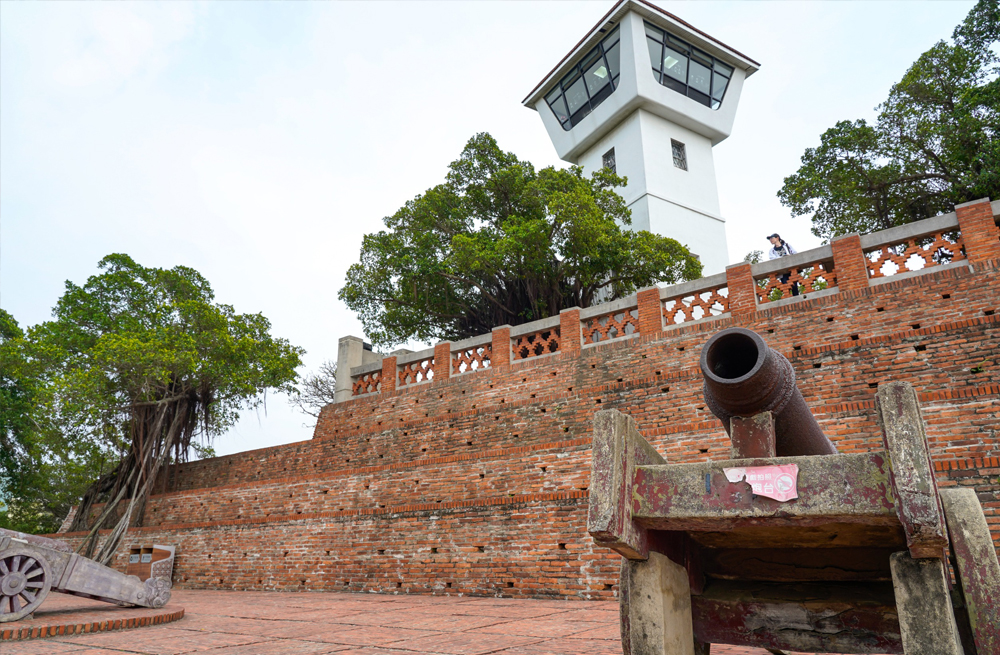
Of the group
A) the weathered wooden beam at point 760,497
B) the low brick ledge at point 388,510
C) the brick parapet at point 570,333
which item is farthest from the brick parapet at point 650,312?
the weathered wooden beam at point 760,497

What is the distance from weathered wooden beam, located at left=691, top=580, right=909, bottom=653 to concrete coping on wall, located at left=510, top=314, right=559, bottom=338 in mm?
7934

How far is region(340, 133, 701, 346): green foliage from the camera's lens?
14.6 metres

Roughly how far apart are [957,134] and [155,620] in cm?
1574

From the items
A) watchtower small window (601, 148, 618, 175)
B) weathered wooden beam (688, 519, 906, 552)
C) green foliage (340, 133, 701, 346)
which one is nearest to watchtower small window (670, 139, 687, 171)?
watchtower small window (601, 148, 618, 175)

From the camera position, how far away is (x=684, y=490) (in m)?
2.57

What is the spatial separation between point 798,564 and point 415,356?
9.88 metres

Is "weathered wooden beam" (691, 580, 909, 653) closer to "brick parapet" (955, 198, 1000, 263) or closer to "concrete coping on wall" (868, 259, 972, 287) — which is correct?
"concrete coping on wall" (868, 259, 972, 287)

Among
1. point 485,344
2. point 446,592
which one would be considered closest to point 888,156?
point 485,344

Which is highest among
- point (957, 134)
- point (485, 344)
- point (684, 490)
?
point (957, 134)

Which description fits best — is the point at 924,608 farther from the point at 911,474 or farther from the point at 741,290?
the point at 741,290

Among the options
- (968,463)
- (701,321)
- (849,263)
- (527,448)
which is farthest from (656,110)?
(968,463)

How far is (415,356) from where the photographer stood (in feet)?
40.7

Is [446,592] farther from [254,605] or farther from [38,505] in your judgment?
[38,505]

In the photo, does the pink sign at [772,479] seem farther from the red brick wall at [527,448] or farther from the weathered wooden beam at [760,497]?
the red brick wall at [527,448]
